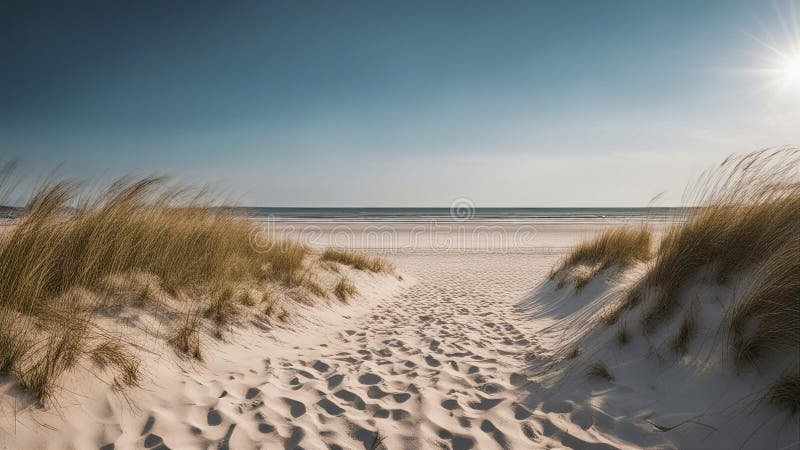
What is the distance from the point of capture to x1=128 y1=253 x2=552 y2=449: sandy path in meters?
2.41

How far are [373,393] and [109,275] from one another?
2.79 meters

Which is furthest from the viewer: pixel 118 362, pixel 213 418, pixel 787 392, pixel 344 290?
pixel 344 290

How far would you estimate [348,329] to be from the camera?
5395mm

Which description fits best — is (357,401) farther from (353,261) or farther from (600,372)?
(353,261)

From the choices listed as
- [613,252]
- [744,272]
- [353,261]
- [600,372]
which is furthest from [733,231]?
[353,261]

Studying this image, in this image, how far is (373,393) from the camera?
3086mm

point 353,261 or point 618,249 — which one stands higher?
point 618,249

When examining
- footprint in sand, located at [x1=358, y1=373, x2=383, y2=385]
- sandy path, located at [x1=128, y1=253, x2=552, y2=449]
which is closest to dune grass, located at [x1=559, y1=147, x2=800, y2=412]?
sandy path, located at [x1=128, y1=253, x2=552, y2=449]

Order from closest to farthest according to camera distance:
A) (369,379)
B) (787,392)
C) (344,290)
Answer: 1. (787,392)
2. (369,379)
3. (344,290)

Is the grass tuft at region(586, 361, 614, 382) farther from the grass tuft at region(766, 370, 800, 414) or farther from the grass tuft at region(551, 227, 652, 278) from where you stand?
the grass tuft at region(551, 227, 652, 278)

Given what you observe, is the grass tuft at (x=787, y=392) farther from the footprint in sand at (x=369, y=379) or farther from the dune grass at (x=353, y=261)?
the dune grass at (x=353, y=261)

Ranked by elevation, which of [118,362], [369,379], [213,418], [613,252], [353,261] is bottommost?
[369,379]

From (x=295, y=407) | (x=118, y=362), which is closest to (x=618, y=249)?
(x=295, y=407)

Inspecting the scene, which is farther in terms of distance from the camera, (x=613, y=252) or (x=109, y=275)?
(x=613, y=252)
